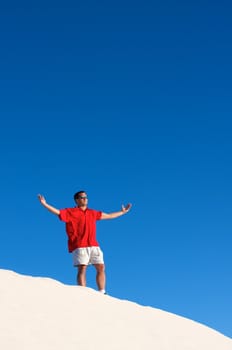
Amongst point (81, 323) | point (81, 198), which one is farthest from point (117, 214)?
point (81, 323)

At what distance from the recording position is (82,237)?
33.8ft

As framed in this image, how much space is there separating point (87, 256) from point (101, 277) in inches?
17.4

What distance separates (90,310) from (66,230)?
7.20 ft

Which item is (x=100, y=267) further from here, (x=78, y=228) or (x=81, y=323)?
(x=81, y=323)

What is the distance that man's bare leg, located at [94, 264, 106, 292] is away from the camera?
10181 mm

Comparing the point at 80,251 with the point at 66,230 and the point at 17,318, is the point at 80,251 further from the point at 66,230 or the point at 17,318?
the point at 17,318

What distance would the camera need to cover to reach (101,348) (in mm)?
7441

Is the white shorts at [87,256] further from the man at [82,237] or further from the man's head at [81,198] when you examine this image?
the man's head at [81,198]

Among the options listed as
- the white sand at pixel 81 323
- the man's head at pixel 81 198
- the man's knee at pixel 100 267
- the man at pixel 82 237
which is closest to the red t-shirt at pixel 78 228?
the man at pixel 82 237

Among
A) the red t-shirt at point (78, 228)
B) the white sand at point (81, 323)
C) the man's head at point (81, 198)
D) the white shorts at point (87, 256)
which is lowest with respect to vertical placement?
the white sand at point (81, 323)

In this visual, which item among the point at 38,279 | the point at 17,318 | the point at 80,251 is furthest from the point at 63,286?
the point at 17,318

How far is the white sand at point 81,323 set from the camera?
7.31 metres

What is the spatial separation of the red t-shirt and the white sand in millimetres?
1009

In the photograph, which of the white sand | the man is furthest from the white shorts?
the white sand
